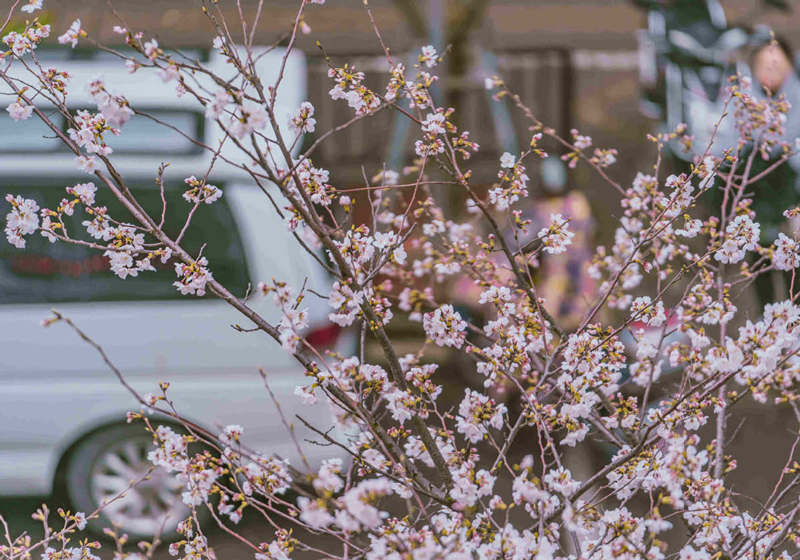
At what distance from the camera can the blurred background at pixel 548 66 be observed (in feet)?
21.7

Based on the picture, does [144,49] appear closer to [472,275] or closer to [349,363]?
[349,363]

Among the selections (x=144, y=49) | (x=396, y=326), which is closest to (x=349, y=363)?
(x=144, y=49)

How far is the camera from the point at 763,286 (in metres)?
6.11

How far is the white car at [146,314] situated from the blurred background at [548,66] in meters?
1.92

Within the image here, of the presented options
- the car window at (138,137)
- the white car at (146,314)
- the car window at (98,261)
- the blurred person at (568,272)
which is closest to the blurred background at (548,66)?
the blurred person at (568,272)

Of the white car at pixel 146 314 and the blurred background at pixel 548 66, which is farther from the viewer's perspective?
the blurred background at pixel 548 66

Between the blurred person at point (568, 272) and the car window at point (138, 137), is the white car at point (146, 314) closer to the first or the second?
the car window at point (138, 137)

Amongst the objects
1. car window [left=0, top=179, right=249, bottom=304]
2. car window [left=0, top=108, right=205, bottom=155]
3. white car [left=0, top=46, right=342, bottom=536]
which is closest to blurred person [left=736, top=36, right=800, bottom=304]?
white car [left=0, top=46, right=342, bottom=536]

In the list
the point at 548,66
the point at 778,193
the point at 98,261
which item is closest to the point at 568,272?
the point at 778,193

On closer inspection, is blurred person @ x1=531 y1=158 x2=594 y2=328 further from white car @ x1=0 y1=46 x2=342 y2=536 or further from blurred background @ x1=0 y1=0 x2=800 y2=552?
Result: white car @ x1=0 y1=46 x2=342 y2=536

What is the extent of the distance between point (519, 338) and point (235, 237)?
220 cm

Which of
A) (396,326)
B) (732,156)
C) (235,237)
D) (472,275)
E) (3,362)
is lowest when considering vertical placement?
(396,326)

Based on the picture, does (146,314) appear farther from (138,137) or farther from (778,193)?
(778,193)

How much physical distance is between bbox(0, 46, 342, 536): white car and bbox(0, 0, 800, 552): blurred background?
192 cm
